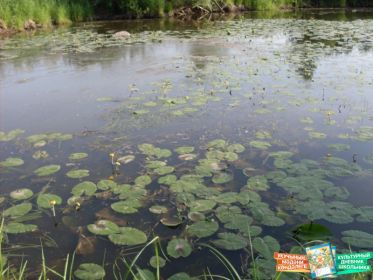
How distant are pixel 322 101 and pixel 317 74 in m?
1.68

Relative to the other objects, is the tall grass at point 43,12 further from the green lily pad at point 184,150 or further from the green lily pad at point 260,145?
the green lily pad at point 260,145

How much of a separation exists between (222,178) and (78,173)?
1338 mm

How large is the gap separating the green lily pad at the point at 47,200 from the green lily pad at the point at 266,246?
160 centimetres

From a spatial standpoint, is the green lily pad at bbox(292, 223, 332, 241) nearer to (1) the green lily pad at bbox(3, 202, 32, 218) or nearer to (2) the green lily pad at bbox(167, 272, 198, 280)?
(2) the green lily pad at bbox(167, 272, 198, 280)

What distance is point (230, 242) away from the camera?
2.54m

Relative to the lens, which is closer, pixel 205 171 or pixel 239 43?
pixel 205 171

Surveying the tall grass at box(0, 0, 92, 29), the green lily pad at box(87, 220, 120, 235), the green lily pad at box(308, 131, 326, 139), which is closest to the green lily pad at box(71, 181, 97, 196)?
the green lily pad at box(87, 220, 120, 235)

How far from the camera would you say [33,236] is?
8.79 ft

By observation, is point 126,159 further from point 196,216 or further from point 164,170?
point 196,216

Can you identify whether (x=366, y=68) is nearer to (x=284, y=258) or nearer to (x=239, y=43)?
(x=239, y=43)

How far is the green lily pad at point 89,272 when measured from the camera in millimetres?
2267

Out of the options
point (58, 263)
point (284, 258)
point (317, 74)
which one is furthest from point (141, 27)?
point (284, 258)

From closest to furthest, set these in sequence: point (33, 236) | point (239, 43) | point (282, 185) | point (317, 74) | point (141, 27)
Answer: point (33, 236), point (282, 185), point (317, 74), point (239, 43), point (141, 27)

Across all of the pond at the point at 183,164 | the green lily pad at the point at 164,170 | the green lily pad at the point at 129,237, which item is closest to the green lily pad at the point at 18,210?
the pond at the point at 183,164
